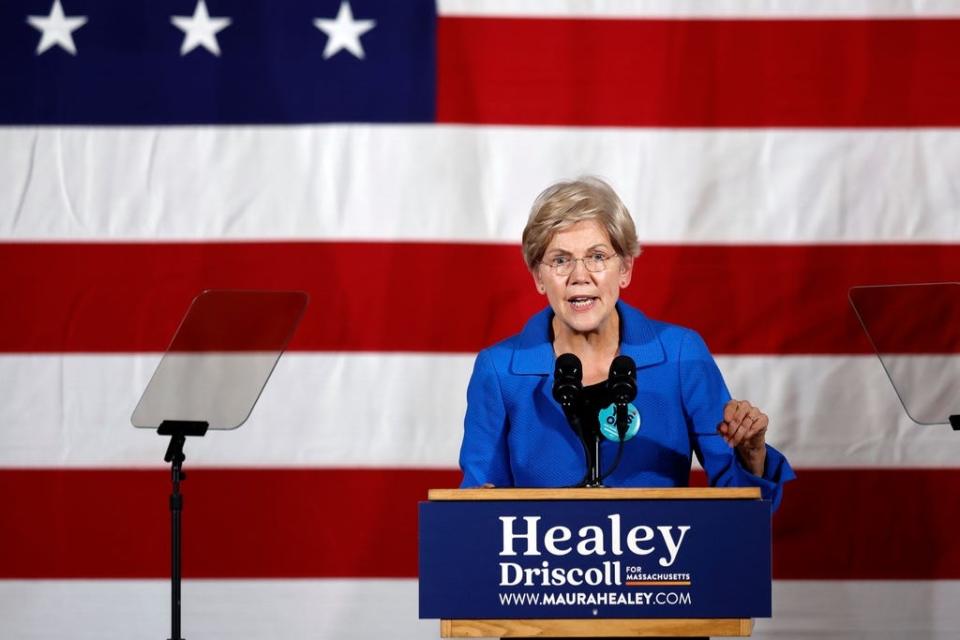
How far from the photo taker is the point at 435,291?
295 centimetres

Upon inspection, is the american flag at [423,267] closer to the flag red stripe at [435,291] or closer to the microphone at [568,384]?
the flag red stripe at [435,291]

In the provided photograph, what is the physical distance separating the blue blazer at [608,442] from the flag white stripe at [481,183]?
3.03 feet

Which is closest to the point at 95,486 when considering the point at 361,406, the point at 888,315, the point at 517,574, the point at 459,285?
the point at 361,406

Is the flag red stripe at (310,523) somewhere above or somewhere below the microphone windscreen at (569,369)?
below

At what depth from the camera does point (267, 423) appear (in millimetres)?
2947

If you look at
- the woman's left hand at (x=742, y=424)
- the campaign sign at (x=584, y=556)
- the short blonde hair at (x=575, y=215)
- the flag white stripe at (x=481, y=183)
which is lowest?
the campaign sign at (x=584, y=556)

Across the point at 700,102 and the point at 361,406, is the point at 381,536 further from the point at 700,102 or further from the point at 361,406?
the point at 700,102

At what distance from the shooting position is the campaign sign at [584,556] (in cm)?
153

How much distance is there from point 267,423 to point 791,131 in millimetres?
1513

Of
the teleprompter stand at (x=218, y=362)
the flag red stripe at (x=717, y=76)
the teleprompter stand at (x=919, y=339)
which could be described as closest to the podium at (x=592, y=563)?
the teleprompter stand at (x=919, y=339)

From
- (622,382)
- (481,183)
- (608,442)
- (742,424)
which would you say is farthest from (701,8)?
(622,382)

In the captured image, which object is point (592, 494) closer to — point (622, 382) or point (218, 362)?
point (622, 382)

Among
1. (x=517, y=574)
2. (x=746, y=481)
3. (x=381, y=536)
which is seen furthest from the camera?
(x=381, y=536)

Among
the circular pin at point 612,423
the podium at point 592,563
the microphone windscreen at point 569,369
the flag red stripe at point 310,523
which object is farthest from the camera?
the flag red stripe at point 310,523
